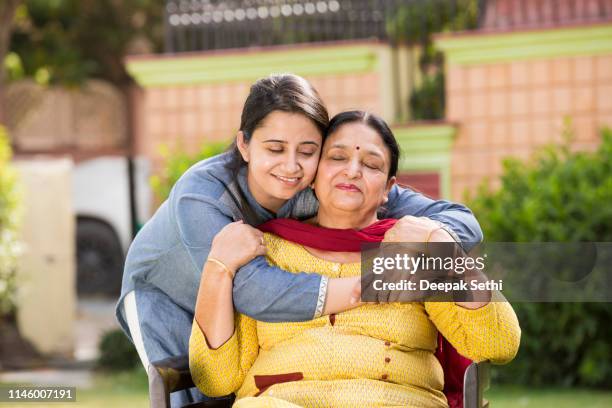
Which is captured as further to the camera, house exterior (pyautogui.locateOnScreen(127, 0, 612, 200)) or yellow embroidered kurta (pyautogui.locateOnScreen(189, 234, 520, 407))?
house exterior (pyautogui.locateOnScreen(127, 0, 612, 200))

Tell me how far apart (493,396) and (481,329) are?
4.10m

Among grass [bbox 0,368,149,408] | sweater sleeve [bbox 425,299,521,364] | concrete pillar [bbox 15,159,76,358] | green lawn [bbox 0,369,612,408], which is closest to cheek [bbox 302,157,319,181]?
sweater sleeve [bbox 425,299,521,364]

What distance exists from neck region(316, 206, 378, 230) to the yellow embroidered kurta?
0.42 feet

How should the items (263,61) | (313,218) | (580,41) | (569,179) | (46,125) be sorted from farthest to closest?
(46,125)
(263,61)
(580,41)
(569,179)
(313,218)

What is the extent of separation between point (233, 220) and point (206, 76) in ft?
20.1

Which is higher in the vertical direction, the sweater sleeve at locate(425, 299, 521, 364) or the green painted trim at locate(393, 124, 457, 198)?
the sweater sleeve at locate(425, 299, 521, 364)

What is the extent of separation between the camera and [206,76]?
9211mm

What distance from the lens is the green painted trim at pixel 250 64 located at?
347 inches

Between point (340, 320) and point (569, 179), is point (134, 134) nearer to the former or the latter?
point (569, 179)

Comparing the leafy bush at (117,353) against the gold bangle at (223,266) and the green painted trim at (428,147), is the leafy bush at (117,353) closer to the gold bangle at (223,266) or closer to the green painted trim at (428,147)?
the green painted trim at (428,147)

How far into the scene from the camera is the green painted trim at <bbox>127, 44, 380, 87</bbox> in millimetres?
8820

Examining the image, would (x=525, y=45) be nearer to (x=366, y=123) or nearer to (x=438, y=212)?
(x=438, y=212)

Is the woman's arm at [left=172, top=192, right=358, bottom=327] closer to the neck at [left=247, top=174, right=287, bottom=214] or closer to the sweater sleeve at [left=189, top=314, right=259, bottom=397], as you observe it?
the sweater sleeve at [left=189, top=314, right=259, bottom=397]

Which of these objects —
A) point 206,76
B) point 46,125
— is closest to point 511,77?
point 206,76
